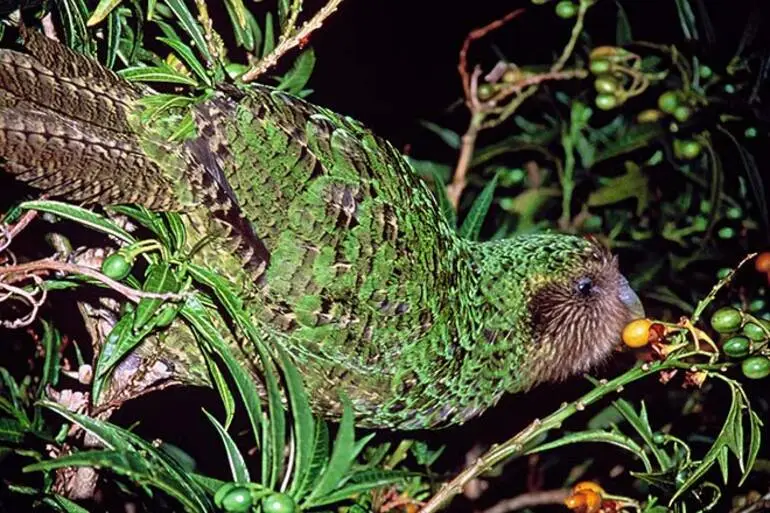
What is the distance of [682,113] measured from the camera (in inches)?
114

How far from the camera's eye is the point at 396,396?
2.35 m

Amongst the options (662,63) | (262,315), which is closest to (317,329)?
(262,315)

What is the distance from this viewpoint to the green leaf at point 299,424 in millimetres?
1424

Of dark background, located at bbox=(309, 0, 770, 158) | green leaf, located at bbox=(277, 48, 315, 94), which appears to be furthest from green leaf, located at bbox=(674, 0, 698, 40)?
green leaf, located at bbox=(277, 48, 315, 94)

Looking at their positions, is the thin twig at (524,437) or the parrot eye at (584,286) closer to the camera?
the thin twig at (524,437)

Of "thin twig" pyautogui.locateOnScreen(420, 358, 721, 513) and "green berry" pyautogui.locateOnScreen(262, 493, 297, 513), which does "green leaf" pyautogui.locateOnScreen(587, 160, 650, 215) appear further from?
"green berry" pyautogui.locateOnScreen(262, 493, 297, 513)

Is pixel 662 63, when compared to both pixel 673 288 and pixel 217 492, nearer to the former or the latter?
pixel 673 288

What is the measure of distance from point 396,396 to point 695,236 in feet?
4.25

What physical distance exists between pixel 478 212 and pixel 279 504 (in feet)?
4.82

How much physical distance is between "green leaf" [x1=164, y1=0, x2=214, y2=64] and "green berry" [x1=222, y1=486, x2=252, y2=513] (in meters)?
0.91

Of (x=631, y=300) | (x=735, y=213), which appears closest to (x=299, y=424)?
(x=631, y=300)

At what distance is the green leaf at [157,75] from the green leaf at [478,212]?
108cm

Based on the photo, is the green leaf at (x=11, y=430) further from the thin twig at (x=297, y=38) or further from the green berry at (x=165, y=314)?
the thin twig at (x=297, y=38)

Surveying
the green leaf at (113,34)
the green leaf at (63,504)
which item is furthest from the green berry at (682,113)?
the green leaf at (63,504)
